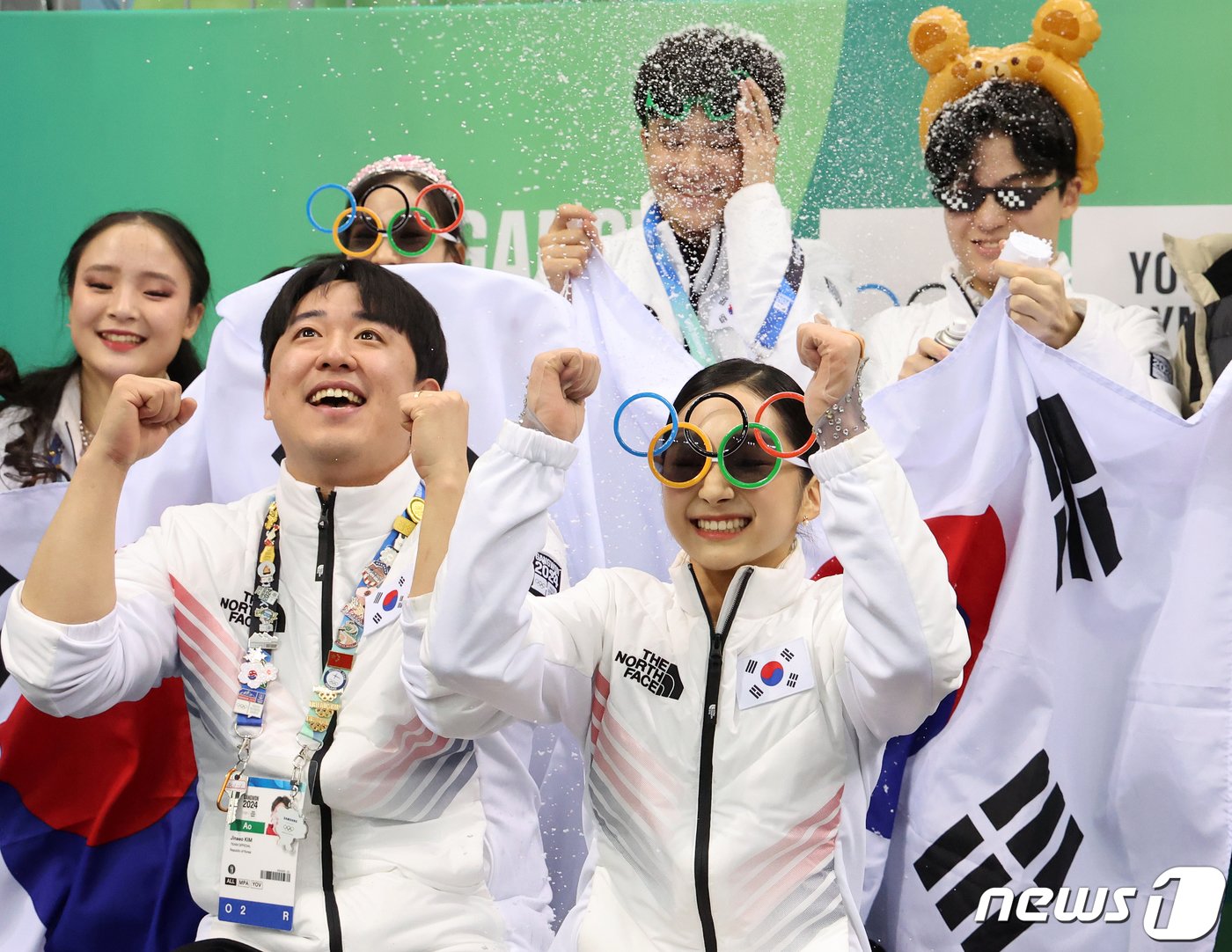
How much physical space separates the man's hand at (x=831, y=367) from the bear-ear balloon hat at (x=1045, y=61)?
6.09 feet

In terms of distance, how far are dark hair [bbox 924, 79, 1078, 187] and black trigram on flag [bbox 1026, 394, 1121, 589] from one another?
3.54 ft

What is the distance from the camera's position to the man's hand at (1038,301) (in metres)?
2.43

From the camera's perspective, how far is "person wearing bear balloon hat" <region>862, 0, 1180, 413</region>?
3283 mm

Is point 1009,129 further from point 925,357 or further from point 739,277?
point 925,357

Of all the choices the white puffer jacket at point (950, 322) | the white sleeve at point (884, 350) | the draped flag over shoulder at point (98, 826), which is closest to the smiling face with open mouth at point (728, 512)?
the white puffer jacket at point (950, 322)

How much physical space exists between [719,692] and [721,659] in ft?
0.15

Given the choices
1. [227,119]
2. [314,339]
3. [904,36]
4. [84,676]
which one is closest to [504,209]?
[227,119]

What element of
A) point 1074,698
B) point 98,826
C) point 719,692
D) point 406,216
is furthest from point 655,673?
point 406,216

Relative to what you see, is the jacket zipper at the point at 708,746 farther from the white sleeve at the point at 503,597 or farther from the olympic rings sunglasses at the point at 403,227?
the olympic rings sunglasses at the point at 403,227

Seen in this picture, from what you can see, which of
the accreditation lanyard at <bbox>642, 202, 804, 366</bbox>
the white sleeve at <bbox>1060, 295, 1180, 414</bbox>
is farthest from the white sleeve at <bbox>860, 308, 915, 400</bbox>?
the white sleeve at <bbox>1060, 295, 1180, 414</bbox>

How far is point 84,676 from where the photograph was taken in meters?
2.05

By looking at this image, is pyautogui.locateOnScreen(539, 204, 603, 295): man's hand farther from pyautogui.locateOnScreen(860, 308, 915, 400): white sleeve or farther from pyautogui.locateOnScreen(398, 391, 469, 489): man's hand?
pyautogui.locateOnScreen(398, 391, 469, 489): man's hand

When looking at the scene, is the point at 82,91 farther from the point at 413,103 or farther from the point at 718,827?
the point at 718,827

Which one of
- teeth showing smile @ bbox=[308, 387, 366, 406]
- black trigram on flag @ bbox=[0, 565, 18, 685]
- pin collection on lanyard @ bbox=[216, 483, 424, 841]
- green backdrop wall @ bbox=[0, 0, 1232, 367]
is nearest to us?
pin collection on lanyard @ bbox=[216, 483, 424, 841]
